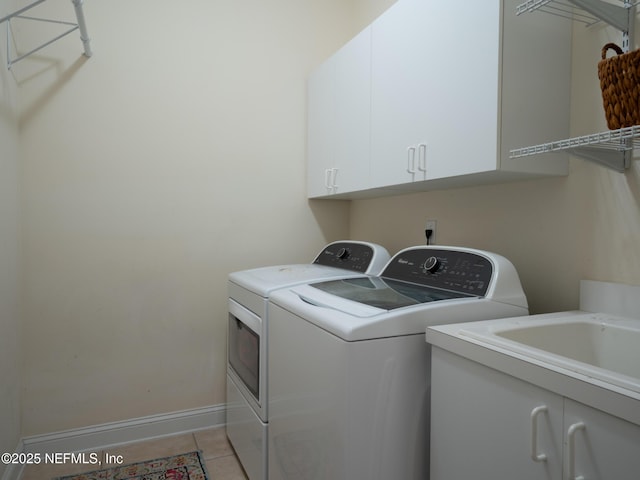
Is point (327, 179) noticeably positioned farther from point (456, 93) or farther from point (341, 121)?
point (456, 93)

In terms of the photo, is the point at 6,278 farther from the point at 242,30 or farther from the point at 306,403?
the point at 242,30

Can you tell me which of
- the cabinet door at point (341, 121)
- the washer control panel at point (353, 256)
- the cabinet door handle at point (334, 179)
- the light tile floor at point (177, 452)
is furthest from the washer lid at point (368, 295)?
the light tile floor at point (177, 452)

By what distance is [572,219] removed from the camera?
4.42 ft

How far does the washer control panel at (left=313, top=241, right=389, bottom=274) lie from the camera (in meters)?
1.98

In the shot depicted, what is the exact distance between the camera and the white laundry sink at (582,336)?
105cm

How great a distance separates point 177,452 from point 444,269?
5.43 ft

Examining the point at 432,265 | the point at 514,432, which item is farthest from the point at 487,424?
the point at 432,265

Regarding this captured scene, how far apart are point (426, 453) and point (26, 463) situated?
1943 millimetres

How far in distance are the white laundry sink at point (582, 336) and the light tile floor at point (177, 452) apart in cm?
145

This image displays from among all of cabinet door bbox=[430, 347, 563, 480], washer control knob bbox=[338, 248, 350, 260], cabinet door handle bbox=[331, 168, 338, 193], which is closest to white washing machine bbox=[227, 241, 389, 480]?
washer control knob bbox=[338, 248, 350, 260]

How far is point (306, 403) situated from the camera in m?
1.25

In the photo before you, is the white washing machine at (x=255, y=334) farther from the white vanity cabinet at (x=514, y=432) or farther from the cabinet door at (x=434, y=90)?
the white vanity cabinet at (x=514, y=432)

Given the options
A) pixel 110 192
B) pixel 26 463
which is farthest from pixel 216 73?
pixel 26 463

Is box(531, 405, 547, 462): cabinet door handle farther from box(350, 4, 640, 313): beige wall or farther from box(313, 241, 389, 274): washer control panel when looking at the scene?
box(313, 241, 389, 274): washer control panel
